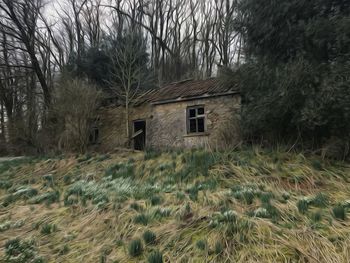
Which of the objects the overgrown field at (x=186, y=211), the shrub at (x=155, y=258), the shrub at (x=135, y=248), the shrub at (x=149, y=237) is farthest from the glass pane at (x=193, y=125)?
the shrub at (x=155, y=258)

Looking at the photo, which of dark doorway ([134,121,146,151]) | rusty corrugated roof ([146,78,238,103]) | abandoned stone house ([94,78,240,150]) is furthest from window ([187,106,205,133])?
dark doorway ([134,121,146,151])

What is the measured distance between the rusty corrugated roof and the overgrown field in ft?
17.0

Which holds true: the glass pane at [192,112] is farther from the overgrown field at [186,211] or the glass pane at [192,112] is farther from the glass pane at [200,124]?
the overgrown field at [186,211]

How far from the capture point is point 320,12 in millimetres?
11695

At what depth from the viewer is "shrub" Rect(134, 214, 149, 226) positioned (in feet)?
22.0

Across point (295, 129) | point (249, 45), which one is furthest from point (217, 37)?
point (295, 129)

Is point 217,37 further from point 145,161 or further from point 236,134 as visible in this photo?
point 145,161

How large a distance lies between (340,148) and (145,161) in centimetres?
614

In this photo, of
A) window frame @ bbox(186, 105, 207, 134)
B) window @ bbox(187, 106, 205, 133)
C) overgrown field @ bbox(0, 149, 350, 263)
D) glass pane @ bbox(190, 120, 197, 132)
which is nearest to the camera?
overgrown field @ bbox(0, 149, 350, 263)

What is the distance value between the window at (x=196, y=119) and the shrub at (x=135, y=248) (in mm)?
11648

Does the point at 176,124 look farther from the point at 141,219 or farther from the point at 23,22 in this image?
the point at 23,22

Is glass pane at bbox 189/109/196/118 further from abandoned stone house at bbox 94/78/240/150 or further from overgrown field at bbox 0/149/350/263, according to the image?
overgrown field at bbox 0/149/350/263

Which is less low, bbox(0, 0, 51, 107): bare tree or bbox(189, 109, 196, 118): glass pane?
bbox(0, 0, 51, 107): bare tree

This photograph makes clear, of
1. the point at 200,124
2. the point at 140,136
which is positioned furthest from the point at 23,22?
the point at 200,124
